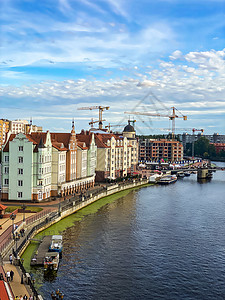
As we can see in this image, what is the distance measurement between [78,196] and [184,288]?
56.7 meters

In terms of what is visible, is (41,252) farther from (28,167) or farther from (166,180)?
(166,180)

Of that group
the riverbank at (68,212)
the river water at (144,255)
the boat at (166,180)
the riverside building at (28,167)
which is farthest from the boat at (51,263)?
the boat at (166,180)

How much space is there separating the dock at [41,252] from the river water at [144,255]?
285 cm

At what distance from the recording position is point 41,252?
5603 centimetres

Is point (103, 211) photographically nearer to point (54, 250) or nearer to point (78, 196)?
point (78, 196)

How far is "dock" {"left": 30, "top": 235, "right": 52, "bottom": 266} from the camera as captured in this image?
174 feet

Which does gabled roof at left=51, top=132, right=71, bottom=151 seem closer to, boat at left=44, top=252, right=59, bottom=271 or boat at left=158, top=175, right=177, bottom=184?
boat at left=44, top=252, right=59, bottom=271

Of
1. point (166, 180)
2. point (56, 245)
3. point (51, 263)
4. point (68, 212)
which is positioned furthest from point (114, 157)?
point (51, 263)

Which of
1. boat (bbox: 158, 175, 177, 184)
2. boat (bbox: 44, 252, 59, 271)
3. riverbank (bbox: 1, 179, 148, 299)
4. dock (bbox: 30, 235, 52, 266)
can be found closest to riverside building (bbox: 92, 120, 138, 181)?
riverbank (bbox: 1, 179, 148, 299)

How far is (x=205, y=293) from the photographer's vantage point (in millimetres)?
46219

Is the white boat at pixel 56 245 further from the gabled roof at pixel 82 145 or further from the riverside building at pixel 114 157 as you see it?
the riverside building at pixel 114 157

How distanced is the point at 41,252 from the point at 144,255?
15.8 metres

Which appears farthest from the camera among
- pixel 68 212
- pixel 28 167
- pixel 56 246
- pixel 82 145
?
pixel 82 145

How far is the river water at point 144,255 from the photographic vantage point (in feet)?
153
